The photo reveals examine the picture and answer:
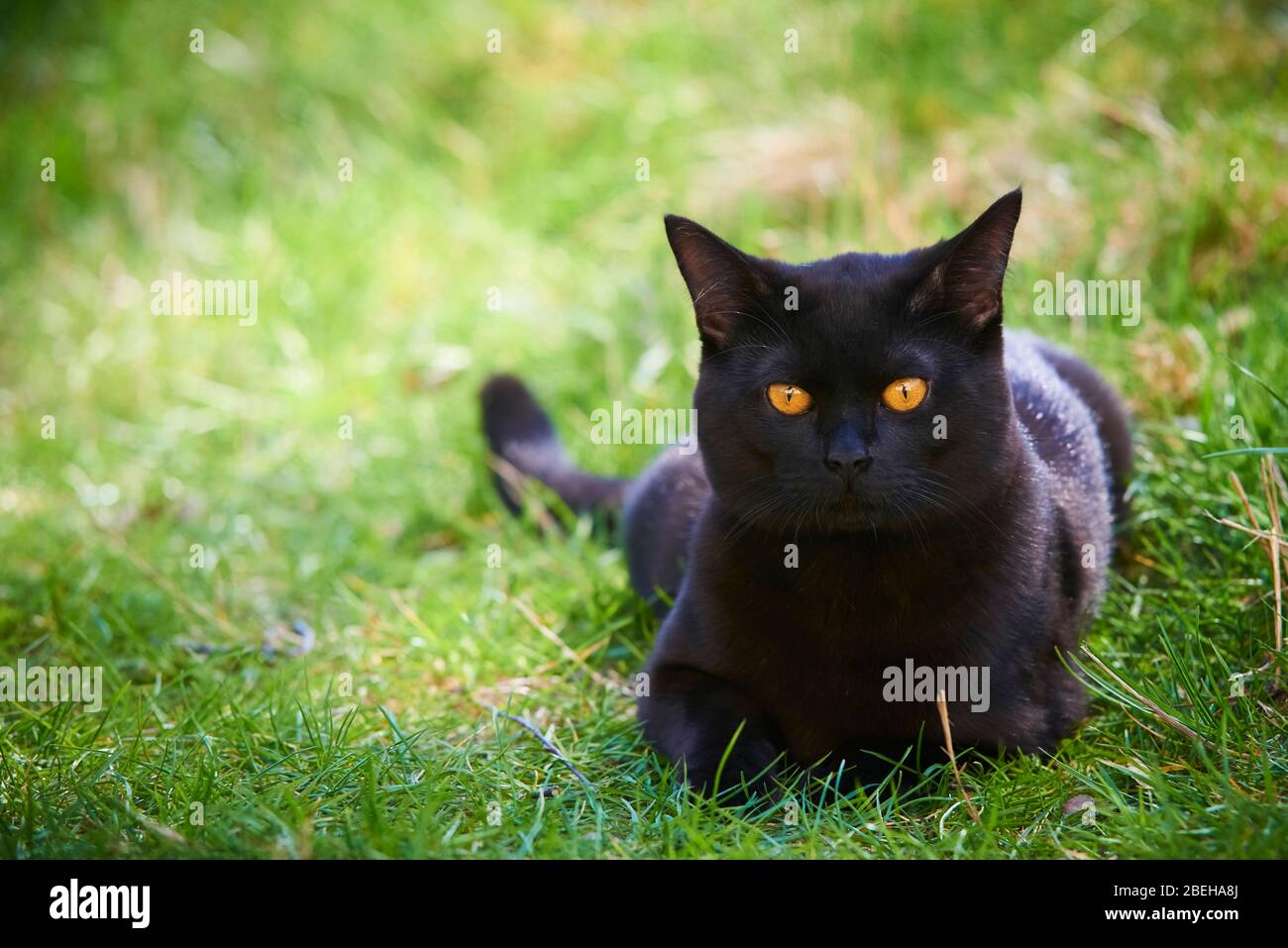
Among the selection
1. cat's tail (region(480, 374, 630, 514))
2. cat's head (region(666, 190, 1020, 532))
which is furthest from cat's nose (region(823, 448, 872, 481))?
cat's tail (region(480, 374, 630, 514))

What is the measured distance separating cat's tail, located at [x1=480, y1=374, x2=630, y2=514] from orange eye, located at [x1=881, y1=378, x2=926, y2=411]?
136 cm

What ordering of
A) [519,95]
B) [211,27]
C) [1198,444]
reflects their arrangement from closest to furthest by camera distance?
[1198,444]
[519,95]
[211,27]

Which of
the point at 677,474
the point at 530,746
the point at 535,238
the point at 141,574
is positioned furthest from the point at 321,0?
the point at 530,746

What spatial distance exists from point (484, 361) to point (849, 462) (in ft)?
8.88

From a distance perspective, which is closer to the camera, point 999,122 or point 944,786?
point 944,786

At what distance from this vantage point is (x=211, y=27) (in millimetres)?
6262

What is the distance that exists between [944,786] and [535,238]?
3.49 m

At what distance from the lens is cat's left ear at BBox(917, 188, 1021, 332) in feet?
6.90

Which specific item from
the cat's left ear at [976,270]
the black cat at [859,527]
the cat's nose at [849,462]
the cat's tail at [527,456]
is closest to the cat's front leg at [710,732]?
the black cat at [859,527]

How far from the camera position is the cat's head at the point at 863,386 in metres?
2.06

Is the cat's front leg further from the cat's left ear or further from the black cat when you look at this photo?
the cat's left ear

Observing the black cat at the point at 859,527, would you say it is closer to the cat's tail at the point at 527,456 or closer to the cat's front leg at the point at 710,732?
the cat's front leg at the point at 710,732
